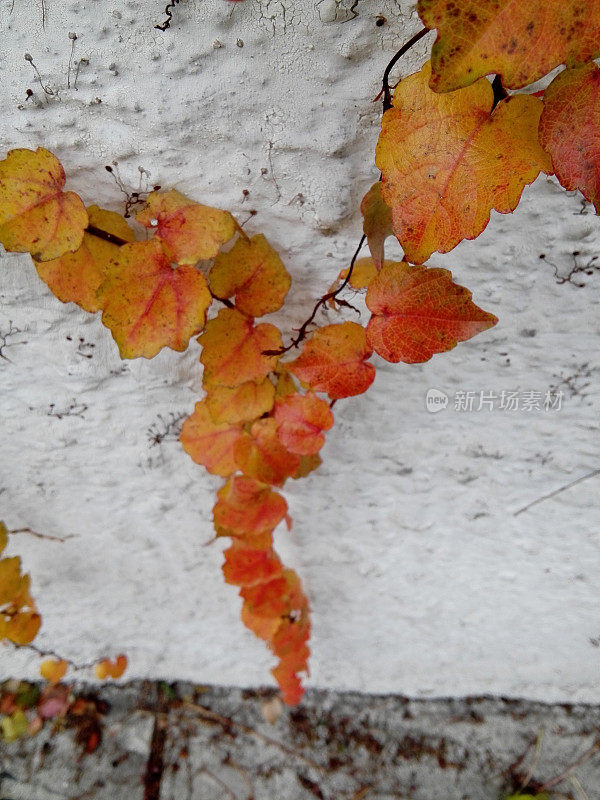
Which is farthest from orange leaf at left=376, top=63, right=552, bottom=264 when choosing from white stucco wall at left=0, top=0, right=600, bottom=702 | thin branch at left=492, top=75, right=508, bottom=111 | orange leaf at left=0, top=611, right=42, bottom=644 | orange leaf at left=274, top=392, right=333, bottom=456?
orange leaf at left=0, top=611, right=42, bottom=644

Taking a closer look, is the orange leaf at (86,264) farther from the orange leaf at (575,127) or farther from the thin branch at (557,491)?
the thin branch at (557,491)

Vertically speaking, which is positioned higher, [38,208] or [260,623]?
[38,208]

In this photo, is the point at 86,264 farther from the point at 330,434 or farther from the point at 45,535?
the point at 45,535

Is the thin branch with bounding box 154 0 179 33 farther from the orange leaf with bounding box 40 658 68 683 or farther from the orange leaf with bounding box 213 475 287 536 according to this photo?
the orange leaf with bounding box 40 658 68 683

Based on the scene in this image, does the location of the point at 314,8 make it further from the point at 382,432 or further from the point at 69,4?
the point at 382,432

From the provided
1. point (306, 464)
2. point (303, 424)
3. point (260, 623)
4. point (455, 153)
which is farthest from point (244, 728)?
point (455, 153)

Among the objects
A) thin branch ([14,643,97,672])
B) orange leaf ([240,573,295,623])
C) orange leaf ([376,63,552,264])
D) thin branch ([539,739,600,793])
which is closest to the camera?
orange leaf ([376,63,552,264])
